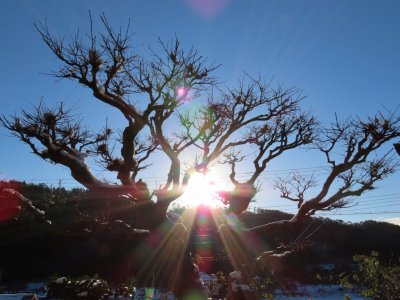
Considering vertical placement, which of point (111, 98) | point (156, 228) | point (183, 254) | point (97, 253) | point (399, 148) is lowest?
point (97, 253)

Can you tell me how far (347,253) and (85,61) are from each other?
24170 millimetres

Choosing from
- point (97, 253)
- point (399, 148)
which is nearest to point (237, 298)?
point (399, 148)

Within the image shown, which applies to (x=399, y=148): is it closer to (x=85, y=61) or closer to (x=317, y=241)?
(x=85, y=61)

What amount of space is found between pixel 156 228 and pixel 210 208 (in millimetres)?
3052

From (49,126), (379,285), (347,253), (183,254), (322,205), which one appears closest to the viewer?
(379,285)

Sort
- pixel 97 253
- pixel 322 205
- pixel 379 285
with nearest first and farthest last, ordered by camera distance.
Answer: pixel 379 285
pixel 322 205
pixel 97 253

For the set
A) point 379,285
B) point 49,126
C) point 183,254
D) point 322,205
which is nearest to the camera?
point 379,285

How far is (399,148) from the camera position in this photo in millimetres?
8617

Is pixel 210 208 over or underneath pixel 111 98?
underneath

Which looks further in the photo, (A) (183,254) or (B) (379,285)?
(A) (183,254)

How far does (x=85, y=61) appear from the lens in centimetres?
802

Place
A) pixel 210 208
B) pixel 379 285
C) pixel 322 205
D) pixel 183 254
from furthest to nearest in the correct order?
pixel 210 208 → pixel 322 205 → pixel 183 254 → pixel 379 285

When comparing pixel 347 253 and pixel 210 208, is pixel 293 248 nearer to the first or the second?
pixel 210 208

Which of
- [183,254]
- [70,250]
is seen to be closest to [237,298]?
[183,254]
